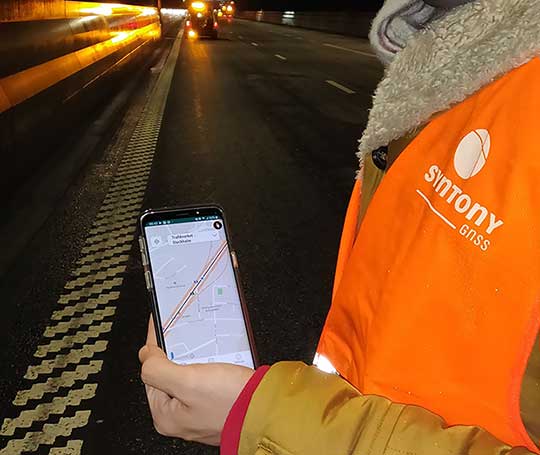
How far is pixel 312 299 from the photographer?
373cm

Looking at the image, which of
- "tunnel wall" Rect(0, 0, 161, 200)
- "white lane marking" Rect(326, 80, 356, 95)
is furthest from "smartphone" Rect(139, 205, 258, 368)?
"white lane marking" Rect(326, 80, 356, 95)

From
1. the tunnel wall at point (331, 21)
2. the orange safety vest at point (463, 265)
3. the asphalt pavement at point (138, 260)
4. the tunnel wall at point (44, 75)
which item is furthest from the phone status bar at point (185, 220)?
the tunnel wall at point (331, 21)

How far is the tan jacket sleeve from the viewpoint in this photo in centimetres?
77

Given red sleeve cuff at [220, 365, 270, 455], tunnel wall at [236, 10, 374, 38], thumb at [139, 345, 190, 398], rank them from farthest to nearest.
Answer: tunnel wall at [236, 10, 374, 38], thumb at [139, 345, 190, 398], red sleeve cuff at [220, 365, 270, 455]

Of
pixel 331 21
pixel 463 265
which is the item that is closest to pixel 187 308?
pixel 463 265

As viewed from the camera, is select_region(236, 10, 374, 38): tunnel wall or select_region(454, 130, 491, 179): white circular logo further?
select_region(236, 10, 374, 38): tunnel wall

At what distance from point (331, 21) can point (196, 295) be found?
4063 centimetres

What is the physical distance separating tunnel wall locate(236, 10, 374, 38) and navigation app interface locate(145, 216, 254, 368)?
23012mm

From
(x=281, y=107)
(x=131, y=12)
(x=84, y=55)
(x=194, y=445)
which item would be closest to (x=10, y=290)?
(x=194, y=445)

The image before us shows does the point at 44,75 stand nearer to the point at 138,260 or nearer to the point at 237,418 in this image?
the point at 138,260

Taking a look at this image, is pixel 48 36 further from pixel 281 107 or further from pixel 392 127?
pixel 392 127

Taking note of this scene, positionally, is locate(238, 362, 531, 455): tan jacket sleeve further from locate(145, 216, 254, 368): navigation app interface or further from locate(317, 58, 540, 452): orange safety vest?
locate(145, 216, 254, 368): navigation app interface

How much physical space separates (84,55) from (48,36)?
6.10ft

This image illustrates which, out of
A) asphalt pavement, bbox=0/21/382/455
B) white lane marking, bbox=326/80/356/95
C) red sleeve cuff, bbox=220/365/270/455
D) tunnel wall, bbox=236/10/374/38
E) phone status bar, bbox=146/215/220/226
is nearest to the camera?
red sleeve cuff, bbox=220/365/270/455
